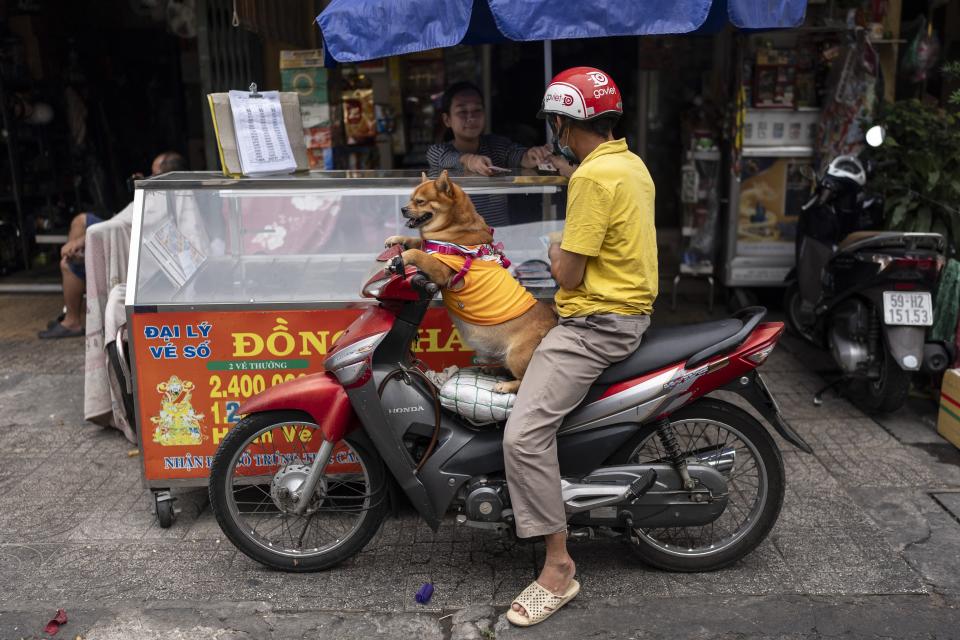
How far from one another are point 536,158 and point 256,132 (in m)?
1.45

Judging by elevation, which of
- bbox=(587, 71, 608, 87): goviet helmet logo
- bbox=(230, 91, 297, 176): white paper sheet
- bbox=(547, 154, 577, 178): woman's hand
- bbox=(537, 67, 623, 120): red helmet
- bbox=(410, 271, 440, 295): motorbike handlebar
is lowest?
bbox=(410, 271, 440, 295): motorbike handlebar

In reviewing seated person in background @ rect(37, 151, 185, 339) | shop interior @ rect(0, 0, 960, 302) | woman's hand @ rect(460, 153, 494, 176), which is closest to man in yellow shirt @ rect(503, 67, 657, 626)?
woman's hand @ rect(460, 153, 494, 176)

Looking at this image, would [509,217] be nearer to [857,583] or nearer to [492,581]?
[492,581]

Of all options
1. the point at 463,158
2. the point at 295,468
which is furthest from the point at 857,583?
the point at 463,158

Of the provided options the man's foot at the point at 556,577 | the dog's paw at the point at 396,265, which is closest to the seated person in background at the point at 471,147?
the dog's paw at the point at 396,265

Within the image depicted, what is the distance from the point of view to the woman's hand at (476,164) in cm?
457

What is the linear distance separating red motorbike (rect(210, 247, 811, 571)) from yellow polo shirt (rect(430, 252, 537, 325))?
0.42 feet

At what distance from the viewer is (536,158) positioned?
488 cm

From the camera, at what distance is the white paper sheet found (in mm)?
4320

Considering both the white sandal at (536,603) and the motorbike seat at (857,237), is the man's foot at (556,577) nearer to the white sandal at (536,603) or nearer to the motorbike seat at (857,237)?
the white sandal at (536,603)

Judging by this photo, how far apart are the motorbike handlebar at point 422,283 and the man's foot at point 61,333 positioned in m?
4.83

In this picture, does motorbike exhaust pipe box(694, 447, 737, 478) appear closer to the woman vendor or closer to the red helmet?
the red helmet

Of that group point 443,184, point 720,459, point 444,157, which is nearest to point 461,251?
point 443,184

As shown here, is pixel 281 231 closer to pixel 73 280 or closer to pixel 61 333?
pixel 73 280
